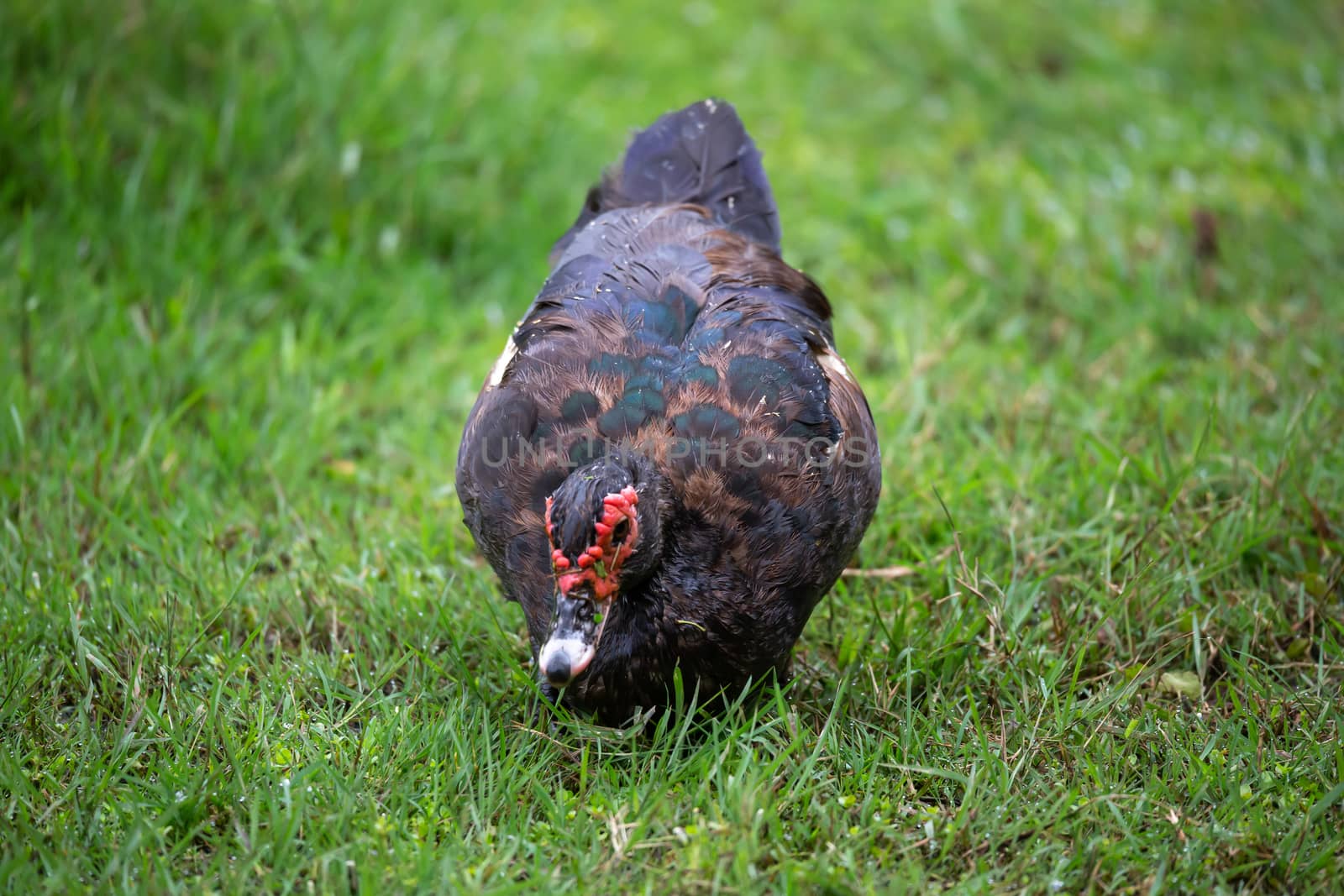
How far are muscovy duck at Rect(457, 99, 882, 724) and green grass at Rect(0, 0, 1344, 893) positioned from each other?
10.7 inches

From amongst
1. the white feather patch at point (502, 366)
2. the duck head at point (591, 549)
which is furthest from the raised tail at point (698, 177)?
the duck head at point (591, 549)

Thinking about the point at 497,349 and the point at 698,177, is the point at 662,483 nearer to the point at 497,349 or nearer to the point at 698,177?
the point at 698,177

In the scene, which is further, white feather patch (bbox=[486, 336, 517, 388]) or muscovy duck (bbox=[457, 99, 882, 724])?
white feather patch (bbox=[486, 336, 517, 388])

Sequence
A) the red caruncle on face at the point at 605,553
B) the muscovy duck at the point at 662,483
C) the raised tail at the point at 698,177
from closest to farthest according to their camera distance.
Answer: the red caruncle on face at the point at 605,553
the muscovy duck at the point at 662,483
the raised tail at the point at 698,177

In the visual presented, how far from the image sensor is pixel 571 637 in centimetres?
275

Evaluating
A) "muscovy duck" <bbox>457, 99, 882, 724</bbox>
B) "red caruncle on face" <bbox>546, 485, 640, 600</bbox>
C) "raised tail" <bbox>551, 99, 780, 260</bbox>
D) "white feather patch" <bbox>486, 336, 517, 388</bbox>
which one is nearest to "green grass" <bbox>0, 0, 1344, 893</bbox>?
"muscovy duck" <bbox>457, 99, 882, 724</bbox>

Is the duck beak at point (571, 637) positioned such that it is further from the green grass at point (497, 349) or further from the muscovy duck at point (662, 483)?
the green grass at point (497, 349)

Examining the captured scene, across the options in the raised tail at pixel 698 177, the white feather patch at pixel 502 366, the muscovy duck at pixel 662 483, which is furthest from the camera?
the raised tail at pixel 698 177

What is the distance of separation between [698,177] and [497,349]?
4.55 feet

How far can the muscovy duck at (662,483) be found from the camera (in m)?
2.79

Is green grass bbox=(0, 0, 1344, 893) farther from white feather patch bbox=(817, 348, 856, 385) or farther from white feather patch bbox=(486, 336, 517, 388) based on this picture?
white feather patch bbox=(486, 336, 517, 388)

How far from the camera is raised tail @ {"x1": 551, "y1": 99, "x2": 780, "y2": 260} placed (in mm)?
4023

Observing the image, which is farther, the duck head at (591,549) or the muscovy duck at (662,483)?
the muscovy duck at (662,483)

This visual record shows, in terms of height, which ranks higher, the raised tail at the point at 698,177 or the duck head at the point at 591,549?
the raised tail at the point at 698,177
